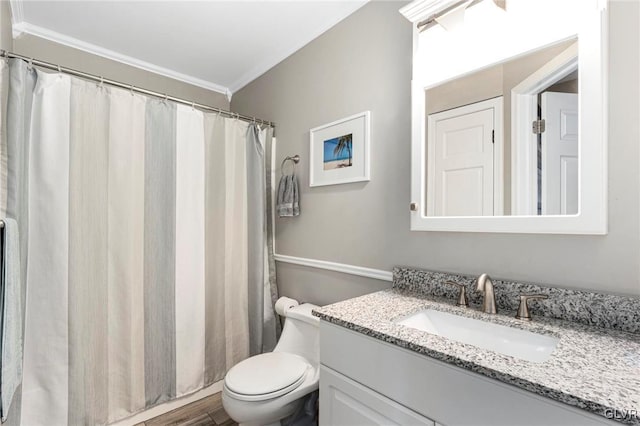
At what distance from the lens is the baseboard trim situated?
5.19ft

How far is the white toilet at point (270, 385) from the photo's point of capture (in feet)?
4.42

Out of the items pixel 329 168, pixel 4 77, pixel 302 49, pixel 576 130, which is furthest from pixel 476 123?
pixel 4 77

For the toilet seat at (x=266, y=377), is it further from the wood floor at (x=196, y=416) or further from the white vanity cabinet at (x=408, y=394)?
the wood floor at (x=196, y=416)

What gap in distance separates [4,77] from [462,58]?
2.06 meters

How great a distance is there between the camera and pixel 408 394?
34.7 inches

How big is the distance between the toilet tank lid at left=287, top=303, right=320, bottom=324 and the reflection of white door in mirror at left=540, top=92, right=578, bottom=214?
1.24 m

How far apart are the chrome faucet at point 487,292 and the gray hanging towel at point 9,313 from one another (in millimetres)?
1790

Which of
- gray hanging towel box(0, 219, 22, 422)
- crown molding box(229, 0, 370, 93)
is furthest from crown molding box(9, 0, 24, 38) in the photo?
gray hanging towel box(0, 219, 22, 422)

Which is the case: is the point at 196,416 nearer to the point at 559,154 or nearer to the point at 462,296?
the point at 462,296

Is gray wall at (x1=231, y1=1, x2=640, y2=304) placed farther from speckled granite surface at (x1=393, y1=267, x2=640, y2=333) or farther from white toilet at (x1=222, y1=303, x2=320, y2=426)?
white toilet at (x1=222, y1=303, x2=320, y2=426)

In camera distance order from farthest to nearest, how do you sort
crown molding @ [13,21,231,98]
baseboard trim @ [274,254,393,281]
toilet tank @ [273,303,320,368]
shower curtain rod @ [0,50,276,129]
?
1. crown molding @ [13,21,231,98]
2. toilet tank @ [273,303,320,368]
3. baseboard trim @ [274,254,393,281]
4. shower curtain rod @ [0,50,276,129]

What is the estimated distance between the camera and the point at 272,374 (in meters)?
1.47

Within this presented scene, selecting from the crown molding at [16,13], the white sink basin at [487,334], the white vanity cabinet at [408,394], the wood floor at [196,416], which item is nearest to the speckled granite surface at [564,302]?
the white sink basin at [487,334]

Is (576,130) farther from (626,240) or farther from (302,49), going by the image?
(302,49)
